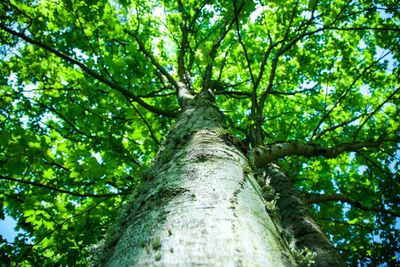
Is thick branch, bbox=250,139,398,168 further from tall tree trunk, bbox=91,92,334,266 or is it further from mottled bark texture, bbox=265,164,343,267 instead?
tall tree trunk, bbox=91,92,334,266

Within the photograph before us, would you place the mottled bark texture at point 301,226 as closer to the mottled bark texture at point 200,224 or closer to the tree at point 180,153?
the tree at point 180,153

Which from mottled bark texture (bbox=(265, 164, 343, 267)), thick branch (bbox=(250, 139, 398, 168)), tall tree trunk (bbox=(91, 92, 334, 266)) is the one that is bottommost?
tall tree trunk (bbox=(91, 92, 334, 266))

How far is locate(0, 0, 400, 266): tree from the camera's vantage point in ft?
3.01

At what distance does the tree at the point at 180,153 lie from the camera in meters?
0.92

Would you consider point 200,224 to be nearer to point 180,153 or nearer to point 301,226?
point 180,153

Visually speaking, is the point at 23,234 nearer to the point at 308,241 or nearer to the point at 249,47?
the point at 308,241

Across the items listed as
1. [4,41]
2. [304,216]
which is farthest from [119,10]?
[304,216]

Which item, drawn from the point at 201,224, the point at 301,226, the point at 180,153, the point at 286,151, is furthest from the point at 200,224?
→ the point at 301,226

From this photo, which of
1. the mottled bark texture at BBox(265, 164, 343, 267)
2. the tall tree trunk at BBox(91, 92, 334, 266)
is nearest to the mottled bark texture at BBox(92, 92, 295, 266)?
the tall tree trunk at BBox(91, 92, 334, 266)

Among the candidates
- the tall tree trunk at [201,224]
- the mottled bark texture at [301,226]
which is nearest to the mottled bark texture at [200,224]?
the tall tree trunk at [201,224]

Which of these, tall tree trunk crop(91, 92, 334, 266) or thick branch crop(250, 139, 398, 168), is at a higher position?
thick branch crop(250, 139, 398, 168)

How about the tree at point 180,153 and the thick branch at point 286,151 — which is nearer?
the tree at point 180,153

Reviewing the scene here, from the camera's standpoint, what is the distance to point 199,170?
1.20 metres

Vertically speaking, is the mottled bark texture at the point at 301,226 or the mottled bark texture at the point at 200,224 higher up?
the mottled bark texture at the point at 301,226
